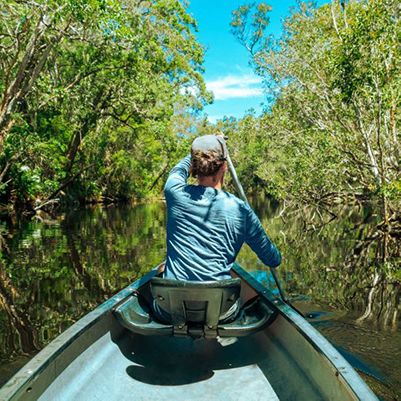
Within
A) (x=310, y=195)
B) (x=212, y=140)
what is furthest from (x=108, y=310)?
(x=310, y=195)

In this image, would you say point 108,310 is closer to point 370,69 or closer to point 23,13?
A: point 370,69

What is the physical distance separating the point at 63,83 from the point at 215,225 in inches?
710

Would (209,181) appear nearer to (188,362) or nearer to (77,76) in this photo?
(188,362)

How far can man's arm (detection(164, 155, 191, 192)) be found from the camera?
10.3 ft

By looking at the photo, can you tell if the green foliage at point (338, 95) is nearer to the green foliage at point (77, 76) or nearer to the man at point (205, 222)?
the green foliage at point (77, 76)

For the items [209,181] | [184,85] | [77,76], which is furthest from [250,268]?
[184,85]

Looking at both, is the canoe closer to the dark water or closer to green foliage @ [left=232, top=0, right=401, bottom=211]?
the dark water

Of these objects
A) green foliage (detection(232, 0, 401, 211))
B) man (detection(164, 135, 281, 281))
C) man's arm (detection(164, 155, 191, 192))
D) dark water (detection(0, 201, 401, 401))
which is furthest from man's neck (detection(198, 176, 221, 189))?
green foliage (detection(232, 0, 401, 211))

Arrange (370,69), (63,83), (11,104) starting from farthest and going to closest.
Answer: (63,83) < (11,104) < (370,69)

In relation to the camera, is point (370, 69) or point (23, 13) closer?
point (370, 69)

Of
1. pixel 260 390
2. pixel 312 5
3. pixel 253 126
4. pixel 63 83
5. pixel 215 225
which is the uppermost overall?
pixel 312 5

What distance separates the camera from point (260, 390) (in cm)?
293

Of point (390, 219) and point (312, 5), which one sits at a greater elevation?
point (312, 5)

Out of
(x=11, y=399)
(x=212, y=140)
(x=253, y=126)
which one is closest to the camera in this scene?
(x=11, y=399)
